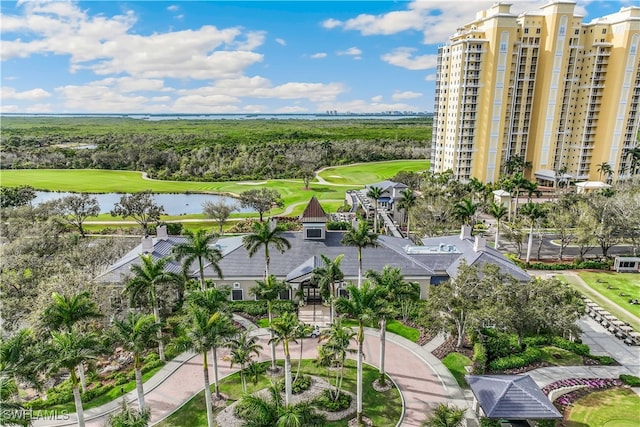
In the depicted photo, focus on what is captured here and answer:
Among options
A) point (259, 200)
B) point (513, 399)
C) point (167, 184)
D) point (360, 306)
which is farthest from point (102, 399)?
point (167, 184)

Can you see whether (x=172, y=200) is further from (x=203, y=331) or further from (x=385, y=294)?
(x=385, y=294)

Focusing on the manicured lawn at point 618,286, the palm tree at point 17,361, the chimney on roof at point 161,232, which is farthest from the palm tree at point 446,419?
the chimney on roof at point 161,232

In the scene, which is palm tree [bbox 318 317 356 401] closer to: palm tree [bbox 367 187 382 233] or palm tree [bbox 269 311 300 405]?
palm tree [bbox 269 311 300 405]

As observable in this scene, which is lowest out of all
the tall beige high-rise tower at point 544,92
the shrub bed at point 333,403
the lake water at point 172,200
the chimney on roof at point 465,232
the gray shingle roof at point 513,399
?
the lake water at point 172,200

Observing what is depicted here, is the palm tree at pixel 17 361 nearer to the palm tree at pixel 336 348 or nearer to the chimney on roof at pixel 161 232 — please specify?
the palm tree at pixel 336 348

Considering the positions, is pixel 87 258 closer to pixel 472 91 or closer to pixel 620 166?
pixel 472 91

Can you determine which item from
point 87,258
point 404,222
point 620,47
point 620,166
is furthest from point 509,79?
point 87,258

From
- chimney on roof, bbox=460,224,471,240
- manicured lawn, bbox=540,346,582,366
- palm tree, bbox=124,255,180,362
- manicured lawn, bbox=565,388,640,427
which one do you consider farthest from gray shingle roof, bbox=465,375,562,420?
palm tree, bbox=124,255,180,362
